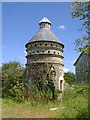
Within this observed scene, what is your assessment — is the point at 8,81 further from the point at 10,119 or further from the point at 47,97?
the point at 10,119

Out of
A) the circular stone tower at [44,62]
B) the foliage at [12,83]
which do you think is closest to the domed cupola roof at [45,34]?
the circular stone tower at [44,62]

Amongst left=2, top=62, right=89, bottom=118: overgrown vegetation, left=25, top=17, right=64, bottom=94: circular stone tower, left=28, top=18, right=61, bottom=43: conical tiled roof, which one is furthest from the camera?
left=28, top=18, right=61, bottom=43: conical tiled roof

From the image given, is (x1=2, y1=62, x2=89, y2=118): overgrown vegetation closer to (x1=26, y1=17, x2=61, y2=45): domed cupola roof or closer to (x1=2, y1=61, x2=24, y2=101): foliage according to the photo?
(x1=2, y1=61, x2=24, y2=101): foliage

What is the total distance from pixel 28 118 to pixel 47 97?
17.9ft

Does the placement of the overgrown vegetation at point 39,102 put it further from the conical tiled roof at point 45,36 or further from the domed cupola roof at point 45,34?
the domed cupola roof at point 45,34

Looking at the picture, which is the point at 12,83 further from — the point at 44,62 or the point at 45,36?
the point at 45,36

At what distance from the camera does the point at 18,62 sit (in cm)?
2589

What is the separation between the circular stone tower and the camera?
54.4ft

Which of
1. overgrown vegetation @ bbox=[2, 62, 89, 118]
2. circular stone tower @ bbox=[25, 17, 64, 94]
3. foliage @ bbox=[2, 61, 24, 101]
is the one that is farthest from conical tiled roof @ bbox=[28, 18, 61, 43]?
overgrown vegetation @ bbox=[2, 62, 89, 118]

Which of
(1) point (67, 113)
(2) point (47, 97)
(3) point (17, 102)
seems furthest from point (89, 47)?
(3) point (17, 102)

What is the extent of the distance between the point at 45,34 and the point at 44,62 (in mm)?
3350

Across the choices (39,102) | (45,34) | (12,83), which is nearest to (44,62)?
(45,34)

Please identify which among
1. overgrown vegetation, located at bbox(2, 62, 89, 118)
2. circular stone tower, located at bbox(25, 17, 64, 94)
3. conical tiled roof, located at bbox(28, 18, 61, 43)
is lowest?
overgrown vegetation, located at bbox(2, 62, 89, 118)

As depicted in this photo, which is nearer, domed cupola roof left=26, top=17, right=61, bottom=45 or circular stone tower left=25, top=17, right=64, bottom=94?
circular stone tower left=25, top=17, right=64, bottom=94
